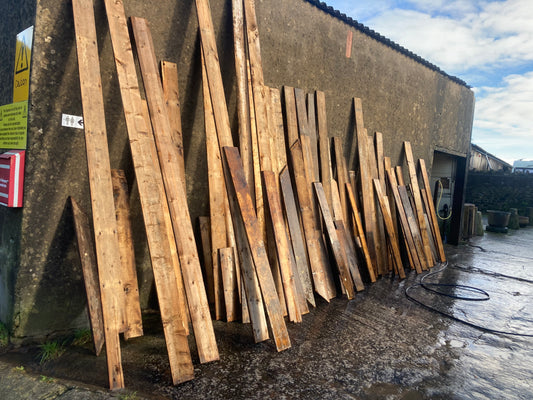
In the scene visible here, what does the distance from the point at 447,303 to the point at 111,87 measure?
4.59m

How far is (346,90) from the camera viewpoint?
5301 millimetres

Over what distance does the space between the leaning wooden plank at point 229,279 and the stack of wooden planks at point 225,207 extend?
1cm

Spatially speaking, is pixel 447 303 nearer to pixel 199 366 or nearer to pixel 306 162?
pixel 306 162

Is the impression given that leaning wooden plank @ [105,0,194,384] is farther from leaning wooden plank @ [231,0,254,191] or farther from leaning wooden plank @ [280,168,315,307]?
leaning wooden plank @ [280,168,315,307]

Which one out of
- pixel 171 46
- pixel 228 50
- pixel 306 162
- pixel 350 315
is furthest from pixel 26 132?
pixel 350 315

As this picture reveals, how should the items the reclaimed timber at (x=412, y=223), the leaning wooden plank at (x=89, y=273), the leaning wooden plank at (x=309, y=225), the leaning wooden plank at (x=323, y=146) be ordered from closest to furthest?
the leaning wooden plank at (x=89, y=273) → the leaning wooden plank at (x=309, y=225) → the leaning wooden plank at (x=323, y=146) → the reclaimed timber at (x=412, y=223)

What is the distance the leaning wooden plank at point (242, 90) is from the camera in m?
3.61

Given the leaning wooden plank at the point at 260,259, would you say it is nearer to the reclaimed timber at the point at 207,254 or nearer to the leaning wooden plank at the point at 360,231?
the reclaimed timber at the point at 207,254

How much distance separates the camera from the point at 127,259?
3.01 meters

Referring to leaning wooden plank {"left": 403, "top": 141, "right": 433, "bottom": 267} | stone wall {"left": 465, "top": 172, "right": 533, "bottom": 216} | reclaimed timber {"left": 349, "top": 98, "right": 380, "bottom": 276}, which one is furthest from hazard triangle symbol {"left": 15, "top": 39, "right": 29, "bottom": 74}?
stone wall {"left": 465, "top": 172, "right": 533, "bottom": 216}

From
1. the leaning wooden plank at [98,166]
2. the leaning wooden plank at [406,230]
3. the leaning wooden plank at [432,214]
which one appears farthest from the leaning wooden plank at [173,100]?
the leaning wooden plank at [432,214]

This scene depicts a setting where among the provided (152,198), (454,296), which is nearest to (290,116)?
(152,198)

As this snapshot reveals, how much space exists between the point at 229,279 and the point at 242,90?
197cm

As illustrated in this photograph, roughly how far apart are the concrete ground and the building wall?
19.5 inches
